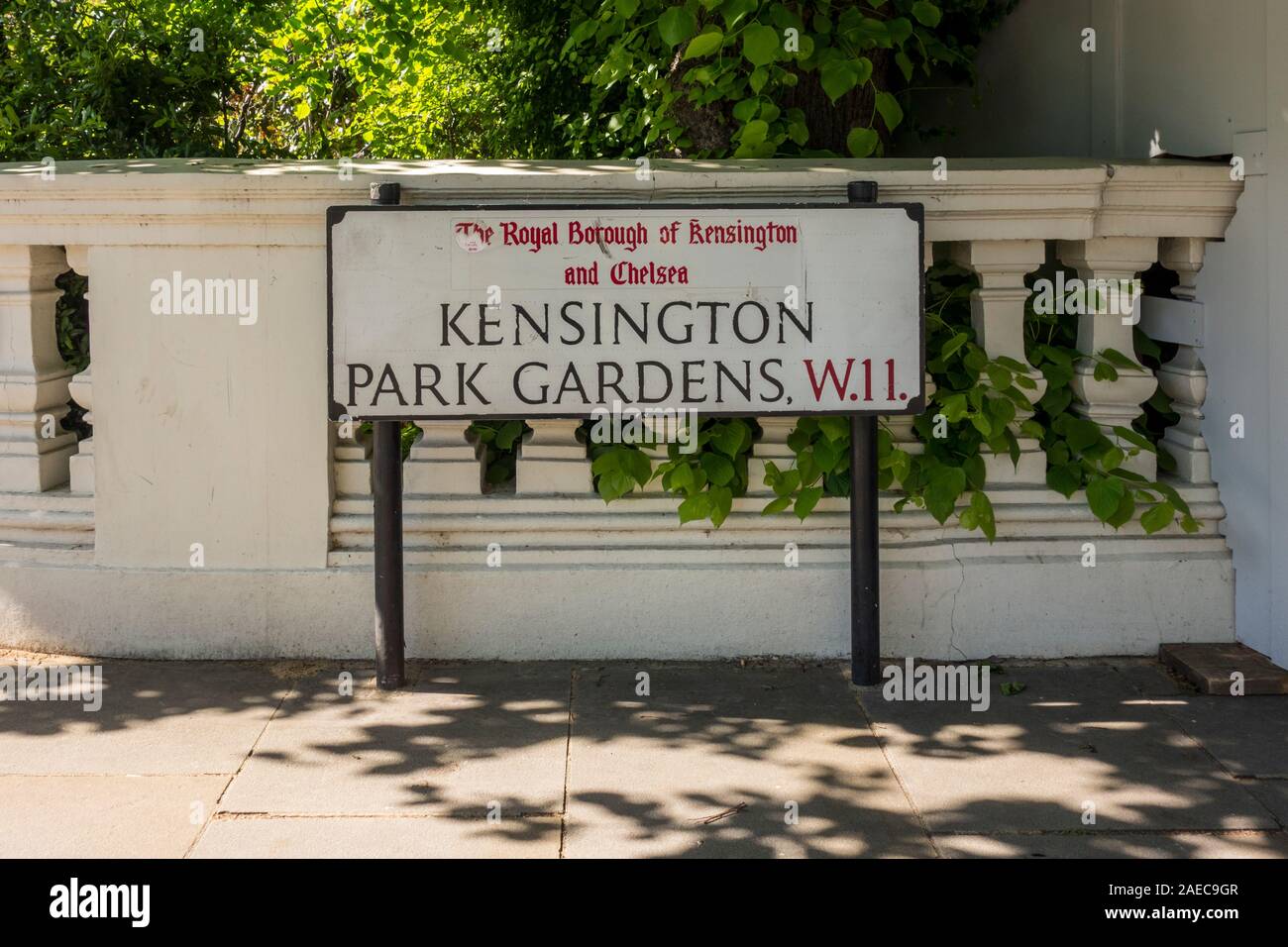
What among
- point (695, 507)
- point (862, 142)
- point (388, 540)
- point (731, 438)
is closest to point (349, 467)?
point (388, 540)

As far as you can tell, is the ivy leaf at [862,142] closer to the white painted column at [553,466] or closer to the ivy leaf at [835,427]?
the ivy leaf at [835,427]

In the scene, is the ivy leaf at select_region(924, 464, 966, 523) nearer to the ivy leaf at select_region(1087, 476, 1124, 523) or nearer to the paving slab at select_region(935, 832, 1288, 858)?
the ivy leaf at select_region(1087, 476, 1124, 523)

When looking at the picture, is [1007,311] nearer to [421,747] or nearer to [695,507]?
[695,507]

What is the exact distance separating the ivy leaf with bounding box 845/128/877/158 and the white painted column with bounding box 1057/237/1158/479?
816 mm

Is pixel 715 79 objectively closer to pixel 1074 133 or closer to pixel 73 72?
pixel 1074 133

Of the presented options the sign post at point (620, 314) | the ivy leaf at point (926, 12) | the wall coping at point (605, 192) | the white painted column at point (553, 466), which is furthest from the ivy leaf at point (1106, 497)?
the ivy leaf at point (926, 12)

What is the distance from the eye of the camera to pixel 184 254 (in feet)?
17.4

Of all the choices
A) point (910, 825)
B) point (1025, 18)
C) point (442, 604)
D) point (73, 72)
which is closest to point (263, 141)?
point (73, 72)

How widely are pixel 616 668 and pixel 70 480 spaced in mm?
2105

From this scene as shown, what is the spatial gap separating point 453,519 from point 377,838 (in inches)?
65.3

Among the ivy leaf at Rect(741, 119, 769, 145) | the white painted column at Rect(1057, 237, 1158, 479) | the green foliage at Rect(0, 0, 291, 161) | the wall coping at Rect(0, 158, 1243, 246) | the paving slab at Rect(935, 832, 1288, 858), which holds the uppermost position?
the green foliage at Rect(0, 0, 291, 161)

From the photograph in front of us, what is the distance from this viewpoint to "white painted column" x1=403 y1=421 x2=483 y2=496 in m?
5.47

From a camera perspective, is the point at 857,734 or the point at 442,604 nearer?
the point at 857,734

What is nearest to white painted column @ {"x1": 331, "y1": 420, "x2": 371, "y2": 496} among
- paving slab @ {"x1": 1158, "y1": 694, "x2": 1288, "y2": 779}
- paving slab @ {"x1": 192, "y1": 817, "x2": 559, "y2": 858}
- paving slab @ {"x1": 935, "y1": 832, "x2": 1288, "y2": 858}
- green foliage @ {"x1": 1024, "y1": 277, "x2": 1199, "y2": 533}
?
paving slab @ {"x1": 192, "y1": 817, "x2": 559, "y2": 858}
